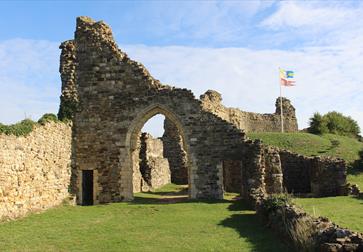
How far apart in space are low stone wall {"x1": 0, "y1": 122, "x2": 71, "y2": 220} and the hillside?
1771 cm

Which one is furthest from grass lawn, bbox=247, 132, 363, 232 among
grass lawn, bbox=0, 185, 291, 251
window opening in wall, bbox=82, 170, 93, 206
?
window opening in wall, bbox=82, 170, 93, 206

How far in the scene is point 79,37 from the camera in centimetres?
2219

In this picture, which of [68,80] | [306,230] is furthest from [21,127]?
[306,230]

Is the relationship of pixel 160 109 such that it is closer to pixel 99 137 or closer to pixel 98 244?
pixel 99 137

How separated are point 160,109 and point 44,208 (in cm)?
737

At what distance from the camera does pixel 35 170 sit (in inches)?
674

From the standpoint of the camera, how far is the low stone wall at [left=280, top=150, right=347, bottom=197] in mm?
21391

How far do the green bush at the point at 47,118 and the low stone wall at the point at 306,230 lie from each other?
1024 cm

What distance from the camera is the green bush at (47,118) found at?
18.3 metres

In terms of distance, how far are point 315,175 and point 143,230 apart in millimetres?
12244

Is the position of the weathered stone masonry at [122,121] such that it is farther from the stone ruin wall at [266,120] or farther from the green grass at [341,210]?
the stone ruin wall at [266,120]

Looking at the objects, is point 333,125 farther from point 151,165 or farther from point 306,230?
point 306,230

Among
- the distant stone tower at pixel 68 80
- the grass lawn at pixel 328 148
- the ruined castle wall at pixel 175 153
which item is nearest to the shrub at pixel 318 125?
the grass lawn at pixel 328 148

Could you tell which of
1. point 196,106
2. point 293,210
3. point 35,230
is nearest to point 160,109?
point 196,106
